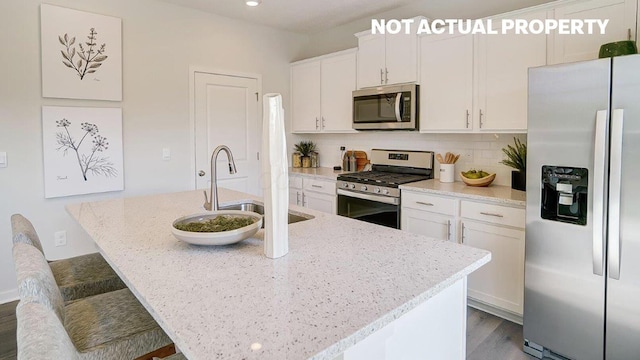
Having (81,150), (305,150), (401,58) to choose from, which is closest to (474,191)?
(401,58)

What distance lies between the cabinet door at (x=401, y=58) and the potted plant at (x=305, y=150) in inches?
60.7

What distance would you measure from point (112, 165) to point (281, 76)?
223cm

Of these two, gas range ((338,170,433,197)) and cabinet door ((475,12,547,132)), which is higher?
cabinet door ((475,12,547,132))

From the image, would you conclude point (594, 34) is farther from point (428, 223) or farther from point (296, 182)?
point (296, 182)

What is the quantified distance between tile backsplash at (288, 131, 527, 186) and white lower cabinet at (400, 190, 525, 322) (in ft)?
2.13

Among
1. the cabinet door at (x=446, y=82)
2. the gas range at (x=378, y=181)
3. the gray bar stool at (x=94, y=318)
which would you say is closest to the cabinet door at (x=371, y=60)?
the cabinet door at (x=446, y=82)

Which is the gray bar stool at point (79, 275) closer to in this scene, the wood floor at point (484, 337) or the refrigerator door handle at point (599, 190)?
the wood floor at point (484, 337)

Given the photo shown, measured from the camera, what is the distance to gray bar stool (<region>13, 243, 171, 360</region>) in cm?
113

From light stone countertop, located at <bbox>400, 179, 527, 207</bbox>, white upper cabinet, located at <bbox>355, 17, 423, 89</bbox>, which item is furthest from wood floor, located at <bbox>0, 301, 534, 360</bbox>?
white upper cabinet, located at <bbox>355, 17, 423, 89</bbox>

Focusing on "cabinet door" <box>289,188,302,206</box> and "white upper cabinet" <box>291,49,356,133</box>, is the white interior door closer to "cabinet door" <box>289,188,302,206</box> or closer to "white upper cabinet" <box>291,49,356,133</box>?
"cabinet door" <box>289,188,302,206</box>

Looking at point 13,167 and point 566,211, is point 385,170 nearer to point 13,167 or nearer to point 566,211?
point 566,211

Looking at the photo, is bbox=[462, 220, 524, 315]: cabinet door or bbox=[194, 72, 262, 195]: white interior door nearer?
bbox=[462, 220, 524, 315]: cabinet door

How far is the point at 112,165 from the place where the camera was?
3.42m

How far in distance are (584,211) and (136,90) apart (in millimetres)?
3640
